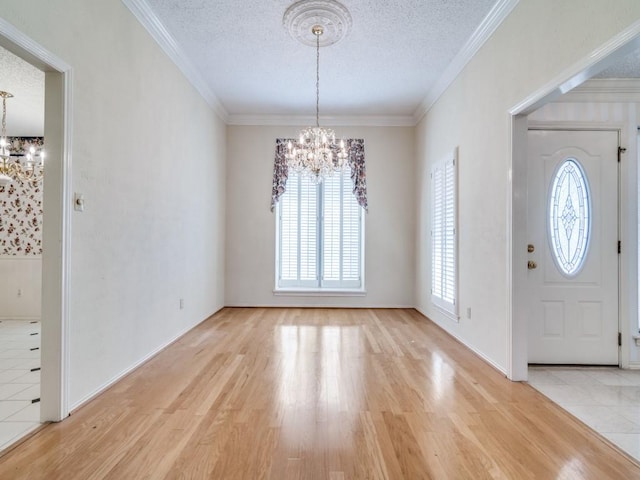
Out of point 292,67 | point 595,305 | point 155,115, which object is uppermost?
point 292,67

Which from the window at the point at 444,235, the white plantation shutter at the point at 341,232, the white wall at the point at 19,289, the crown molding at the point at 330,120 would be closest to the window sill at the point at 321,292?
the white plantation shutter at the point at 341,232

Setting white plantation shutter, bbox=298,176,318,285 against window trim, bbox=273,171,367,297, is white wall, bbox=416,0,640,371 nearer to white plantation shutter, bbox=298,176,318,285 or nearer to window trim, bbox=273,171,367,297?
window trim, bbox=273,171,367,297

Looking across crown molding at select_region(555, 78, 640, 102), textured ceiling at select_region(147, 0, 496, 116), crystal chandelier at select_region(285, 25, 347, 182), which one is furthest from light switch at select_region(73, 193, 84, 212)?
crown molding at select_region(555, 78, 640, 102)

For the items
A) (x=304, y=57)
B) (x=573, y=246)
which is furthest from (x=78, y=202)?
(x=573, y=246)

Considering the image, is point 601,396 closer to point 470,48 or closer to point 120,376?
point 470,48

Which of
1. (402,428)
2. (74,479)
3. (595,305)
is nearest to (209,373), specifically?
(74,479)

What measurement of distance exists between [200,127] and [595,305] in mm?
5262

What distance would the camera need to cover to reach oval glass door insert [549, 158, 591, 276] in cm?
337

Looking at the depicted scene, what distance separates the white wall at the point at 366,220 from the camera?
244 inches

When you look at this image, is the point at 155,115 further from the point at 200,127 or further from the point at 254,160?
the point at 254,160

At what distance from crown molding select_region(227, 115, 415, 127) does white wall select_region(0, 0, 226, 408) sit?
158 centimetres

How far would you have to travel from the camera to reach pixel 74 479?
1688mm

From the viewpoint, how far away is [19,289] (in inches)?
208

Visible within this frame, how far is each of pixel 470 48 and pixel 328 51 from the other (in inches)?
63.1
